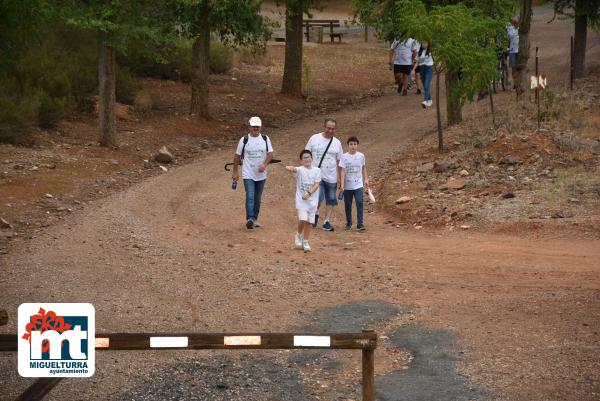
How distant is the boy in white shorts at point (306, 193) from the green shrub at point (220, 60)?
2139cm

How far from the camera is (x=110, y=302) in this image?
13227mm

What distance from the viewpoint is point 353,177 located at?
56.6 ft

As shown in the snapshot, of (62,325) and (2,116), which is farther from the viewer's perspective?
(2,116)

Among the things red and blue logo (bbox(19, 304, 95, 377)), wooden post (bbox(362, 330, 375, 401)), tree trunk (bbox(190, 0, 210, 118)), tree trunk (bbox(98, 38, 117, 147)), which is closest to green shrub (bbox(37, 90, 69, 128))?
tree trunk (bbox(98, 38, 117, 147))

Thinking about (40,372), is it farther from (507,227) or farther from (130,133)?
(130,133)

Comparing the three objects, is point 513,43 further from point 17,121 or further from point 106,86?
point 17,121

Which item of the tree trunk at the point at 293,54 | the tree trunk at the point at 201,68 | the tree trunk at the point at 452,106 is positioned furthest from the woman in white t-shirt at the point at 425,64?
the tree trunk at the point at 201,68

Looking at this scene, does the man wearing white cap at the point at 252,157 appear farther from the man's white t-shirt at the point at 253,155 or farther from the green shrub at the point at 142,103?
the green shrub at the point at 142,103

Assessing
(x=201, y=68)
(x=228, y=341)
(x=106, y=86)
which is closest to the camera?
(x=228, y=341)

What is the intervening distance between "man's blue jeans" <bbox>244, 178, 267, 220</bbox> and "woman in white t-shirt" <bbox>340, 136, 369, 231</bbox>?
4.24 ft

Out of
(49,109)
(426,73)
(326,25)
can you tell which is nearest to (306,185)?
(49,109)

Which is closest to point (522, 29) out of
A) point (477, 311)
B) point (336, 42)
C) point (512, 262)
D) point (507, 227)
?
point (507, 227)

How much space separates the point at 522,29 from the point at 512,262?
14527mm

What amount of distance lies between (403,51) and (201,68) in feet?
19.3
